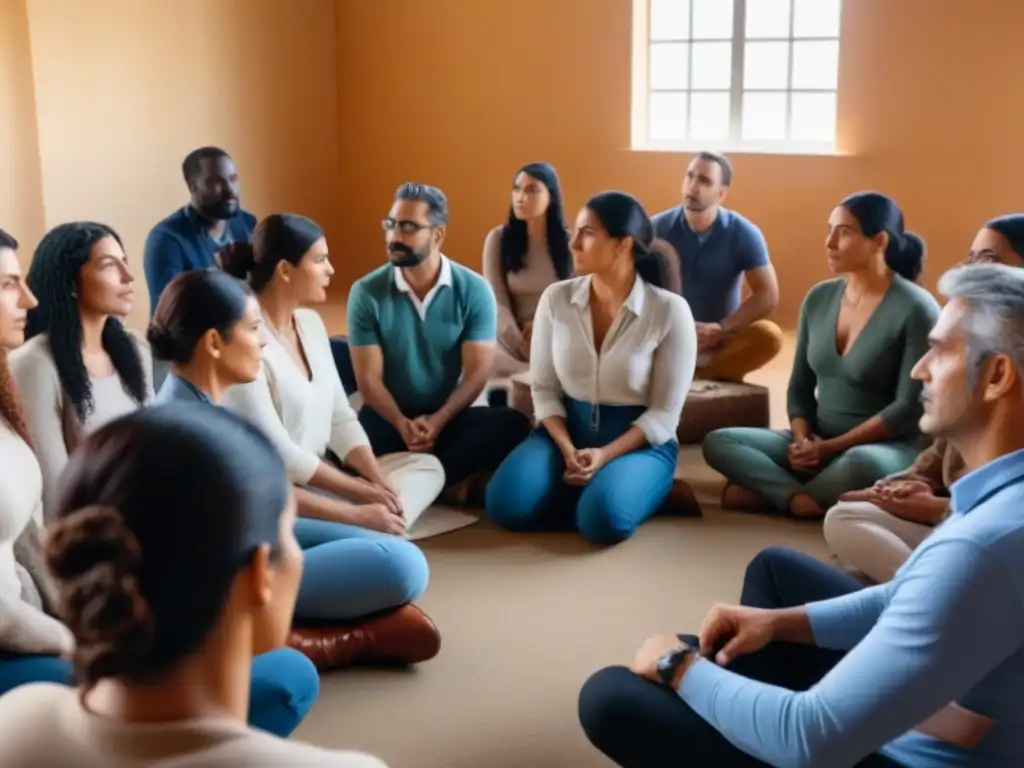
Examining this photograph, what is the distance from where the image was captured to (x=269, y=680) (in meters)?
2.22

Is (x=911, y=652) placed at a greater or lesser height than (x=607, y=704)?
greater

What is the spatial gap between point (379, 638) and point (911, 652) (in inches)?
60.6

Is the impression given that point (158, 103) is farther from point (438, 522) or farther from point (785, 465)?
point (785, 465)

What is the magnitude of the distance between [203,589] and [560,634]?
6.88ft

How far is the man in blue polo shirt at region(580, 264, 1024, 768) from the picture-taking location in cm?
155

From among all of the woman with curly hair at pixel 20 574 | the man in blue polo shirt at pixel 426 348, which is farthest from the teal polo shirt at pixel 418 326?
the woman with curly hair at pixel 20 574

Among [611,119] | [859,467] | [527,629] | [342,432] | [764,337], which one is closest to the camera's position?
[527,629]

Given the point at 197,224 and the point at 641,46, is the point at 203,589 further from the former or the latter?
the point at 641,46

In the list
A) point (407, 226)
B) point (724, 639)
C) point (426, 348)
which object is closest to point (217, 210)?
point (407, 226)

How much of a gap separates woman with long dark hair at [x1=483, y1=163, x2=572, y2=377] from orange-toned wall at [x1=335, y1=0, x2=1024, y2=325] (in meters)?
2.39

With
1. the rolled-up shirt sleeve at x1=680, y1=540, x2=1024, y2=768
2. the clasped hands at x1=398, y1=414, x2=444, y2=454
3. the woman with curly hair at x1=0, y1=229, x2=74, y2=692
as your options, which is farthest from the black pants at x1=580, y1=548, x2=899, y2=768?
the clasped hands at x1=398, y1=414, x2=444, y2=454

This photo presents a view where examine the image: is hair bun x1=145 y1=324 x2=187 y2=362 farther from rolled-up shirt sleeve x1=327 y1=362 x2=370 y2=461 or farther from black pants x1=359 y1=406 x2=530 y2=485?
black pants x1=359 y1=406 x2=530 y2=485

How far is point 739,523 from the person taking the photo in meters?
3.90

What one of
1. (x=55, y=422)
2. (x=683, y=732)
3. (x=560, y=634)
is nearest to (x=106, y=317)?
(x=55, y=422)
